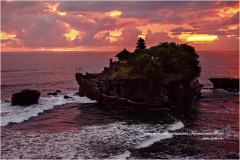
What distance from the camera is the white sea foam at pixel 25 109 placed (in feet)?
102

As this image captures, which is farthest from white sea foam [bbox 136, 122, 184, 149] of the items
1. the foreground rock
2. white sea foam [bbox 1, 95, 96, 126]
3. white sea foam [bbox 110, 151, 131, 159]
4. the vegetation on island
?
the foreground rock

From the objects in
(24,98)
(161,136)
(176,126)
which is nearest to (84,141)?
(161,136)

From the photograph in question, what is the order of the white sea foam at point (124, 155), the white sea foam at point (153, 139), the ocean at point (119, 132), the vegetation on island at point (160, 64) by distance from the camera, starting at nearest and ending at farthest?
the white sea foam at point (124, 155) → the ocean at point (119, 132) → the white sea foam at point (153, 139) → the vegetation on island at point (160, 64)

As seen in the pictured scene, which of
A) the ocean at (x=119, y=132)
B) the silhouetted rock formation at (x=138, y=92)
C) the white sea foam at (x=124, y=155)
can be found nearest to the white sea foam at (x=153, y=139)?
the ocean at (x=119, y=132)

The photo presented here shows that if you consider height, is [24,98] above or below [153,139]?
above

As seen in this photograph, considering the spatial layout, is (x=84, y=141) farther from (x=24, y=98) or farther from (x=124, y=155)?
(x=24, y=98)

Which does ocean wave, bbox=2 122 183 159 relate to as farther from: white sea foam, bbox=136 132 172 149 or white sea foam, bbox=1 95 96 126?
white sea foam, bbox=1 95 96 126

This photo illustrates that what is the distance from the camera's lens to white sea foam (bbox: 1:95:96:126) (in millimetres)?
31062

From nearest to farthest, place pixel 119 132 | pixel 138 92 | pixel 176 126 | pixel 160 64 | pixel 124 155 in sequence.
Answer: pixel 124 155, pixel 119 132, pixel 176 126, pixel 160 64, pixel 138 92

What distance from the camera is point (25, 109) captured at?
36.4m

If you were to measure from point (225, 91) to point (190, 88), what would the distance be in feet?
38.2

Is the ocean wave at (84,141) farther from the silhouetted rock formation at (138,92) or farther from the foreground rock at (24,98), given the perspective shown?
the foreground rock at (24,98)

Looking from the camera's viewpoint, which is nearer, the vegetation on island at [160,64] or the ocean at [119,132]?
the ocean at [119,132]

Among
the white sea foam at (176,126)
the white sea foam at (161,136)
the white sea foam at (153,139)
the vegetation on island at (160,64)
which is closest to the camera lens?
the white sea foam at (153,139)
